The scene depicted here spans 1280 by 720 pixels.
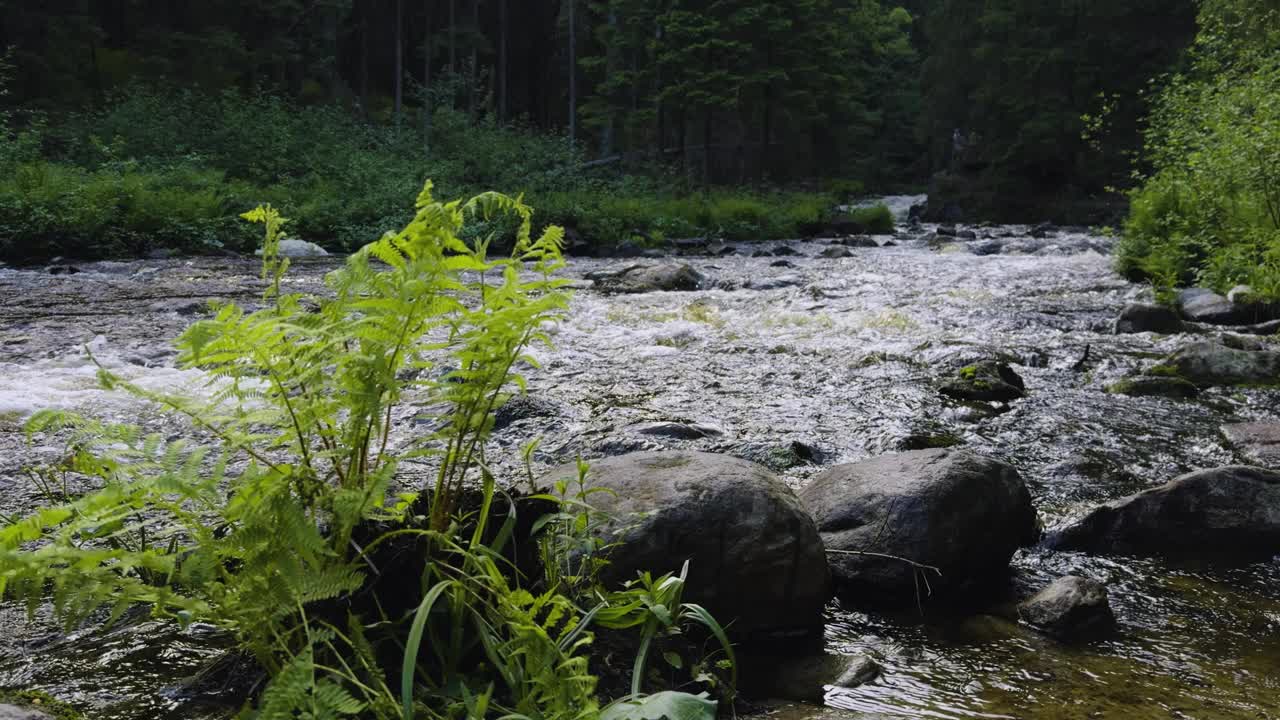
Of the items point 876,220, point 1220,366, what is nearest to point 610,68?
point 876,220

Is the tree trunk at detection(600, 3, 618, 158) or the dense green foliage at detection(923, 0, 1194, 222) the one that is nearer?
the dense green foliage at detection(923, 0, 1194, 222)

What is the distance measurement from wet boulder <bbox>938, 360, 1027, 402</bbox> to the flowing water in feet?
0.51

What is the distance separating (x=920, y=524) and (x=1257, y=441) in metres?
3.22

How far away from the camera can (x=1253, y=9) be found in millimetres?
15023

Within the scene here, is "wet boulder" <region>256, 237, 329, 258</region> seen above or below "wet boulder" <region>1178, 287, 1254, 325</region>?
above

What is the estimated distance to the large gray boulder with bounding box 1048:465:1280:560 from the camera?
4.54 meters

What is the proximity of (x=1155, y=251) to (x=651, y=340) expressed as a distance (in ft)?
25.6

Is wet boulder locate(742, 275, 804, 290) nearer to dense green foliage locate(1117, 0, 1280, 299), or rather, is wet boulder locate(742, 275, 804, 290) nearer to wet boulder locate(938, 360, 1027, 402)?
dense green foliage locate(1117, 0, 1280, 299)

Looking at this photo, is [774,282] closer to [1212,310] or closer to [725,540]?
[1212,310]

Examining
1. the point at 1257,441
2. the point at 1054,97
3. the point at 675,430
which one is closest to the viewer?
the point at 1257,441

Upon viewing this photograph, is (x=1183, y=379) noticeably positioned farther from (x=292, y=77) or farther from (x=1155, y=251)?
(x=292, y=77)

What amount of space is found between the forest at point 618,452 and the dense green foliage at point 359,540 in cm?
1

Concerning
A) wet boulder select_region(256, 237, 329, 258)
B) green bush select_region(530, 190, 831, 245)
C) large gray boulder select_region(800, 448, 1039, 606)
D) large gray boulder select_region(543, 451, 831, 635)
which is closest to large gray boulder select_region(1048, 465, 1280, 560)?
large gray boulder select_region(800, 448, 1039, 606)

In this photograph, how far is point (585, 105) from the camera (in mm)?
37750
